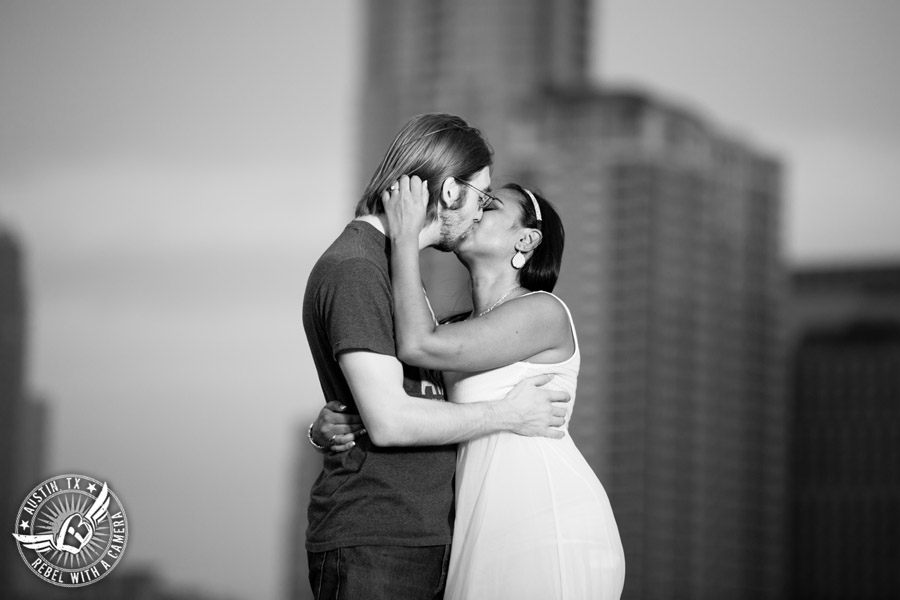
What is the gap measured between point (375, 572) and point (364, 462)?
1.27 ft

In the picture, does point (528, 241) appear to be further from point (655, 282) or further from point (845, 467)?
point (845, 467)

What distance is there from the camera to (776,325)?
150 meters

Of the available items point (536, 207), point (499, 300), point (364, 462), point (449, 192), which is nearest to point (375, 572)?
point (364, 462)

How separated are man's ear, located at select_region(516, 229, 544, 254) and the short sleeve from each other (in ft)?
2.65

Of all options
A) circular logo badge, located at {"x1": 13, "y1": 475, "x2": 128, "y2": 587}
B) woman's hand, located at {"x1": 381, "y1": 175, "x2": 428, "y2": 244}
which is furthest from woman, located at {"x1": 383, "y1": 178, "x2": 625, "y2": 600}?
circular logo badge, located at {"x1": 13, "y1": 475, "x2": 128, "y2": 587}

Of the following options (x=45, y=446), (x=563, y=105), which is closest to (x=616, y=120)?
(x=563, y=105)

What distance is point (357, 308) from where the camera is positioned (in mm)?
4977

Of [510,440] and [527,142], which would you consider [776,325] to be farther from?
[510,440]

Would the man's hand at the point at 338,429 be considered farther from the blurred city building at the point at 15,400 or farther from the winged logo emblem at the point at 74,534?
the blurred city building at the point at 15,400

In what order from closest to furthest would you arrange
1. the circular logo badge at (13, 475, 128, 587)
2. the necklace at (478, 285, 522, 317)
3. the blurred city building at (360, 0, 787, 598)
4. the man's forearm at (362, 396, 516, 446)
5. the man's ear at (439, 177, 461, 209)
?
1. the man's forearm at (362, 396, 516, 446)
2. the man's ear at (439, 177, 461, 209)
3. the necklace at (478, 285, 522, 317)
4. the circular logo badge at (13, 475, 128, 587)
5. the blurred city building at (360, 0, 787, 598)

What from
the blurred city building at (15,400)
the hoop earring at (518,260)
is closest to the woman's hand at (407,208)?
the hoop earring at (518,260)

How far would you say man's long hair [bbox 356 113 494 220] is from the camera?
17.0ft

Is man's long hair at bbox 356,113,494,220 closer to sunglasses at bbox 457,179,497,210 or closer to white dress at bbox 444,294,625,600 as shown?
sunglasses at bbox 457,179,497,210

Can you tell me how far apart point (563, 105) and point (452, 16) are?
63.6 ft
